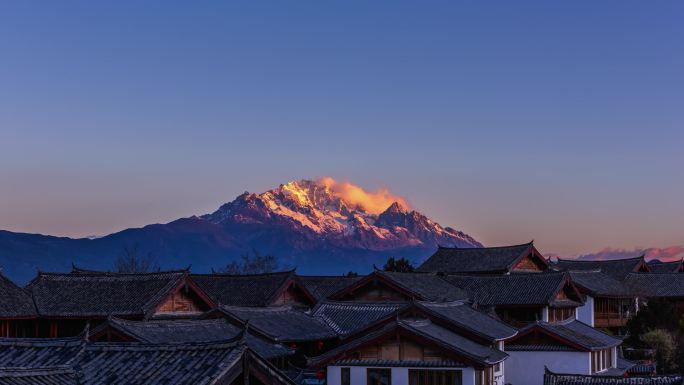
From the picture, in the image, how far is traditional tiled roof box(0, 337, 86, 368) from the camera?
904 inches

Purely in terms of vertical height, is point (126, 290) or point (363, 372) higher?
point (126, 290)

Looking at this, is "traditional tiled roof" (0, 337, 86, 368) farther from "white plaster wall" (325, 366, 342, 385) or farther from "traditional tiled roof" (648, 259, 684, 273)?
"traditional tiled roof" (648, 259, 684, 273)

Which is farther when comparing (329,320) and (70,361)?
(329,320)

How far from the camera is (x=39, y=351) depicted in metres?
24.0

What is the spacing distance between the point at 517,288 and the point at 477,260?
564 inches

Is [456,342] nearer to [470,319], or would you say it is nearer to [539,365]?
[470,319]

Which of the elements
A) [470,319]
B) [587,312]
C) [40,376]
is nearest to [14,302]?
[470,319]

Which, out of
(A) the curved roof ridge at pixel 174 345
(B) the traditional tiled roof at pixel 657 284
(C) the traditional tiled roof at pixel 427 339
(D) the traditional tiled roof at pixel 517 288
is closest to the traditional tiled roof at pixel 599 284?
(B) the traditional tiled roof at pixel 657 284

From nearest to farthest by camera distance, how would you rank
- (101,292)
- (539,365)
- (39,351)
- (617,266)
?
(39,351), (539,365), (101,292), (617,266)

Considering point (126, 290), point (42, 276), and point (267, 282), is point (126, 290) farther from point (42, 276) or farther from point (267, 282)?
point (267, 282)

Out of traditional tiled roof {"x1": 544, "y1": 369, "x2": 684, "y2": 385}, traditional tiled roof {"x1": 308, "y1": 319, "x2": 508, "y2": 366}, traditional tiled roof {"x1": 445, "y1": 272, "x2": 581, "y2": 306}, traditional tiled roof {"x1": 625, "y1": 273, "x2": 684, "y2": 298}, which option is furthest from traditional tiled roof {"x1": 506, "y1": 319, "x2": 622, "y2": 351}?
traditional tiled roof {"x1": 625, "y1": 273, "x2": 684, "y2": 298}

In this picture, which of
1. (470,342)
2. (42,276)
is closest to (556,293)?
(470,342)

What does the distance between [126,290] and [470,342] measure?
20.6 metres

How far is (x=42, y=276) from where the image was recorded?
60.1m
